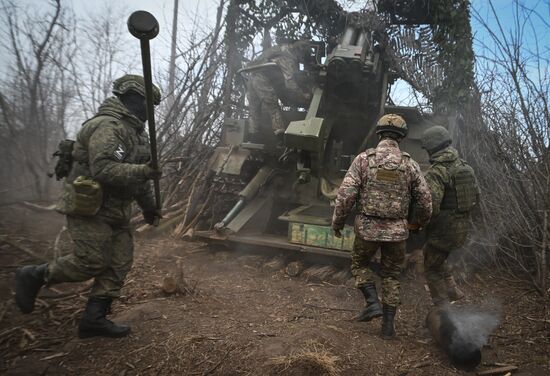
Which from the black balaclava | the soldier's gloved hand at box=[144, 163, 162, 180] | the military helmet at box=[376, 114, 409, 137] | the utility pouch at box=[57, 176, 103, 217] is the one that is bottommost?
the utility pouch at box=[57, 176, 103, 217]

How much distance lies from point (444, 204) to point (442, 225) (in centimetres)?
22

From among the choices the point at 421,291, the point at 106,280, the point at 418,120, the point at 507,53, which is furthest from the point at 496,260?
the point at 106,280

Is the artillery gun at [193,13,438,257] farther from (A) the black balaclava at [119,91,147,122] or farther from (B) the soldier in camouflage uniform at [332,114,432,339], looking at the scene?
(A) the black balaclava at [119,91,147,122]

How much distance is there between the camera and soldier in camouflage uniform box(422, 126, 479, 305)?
4133 mm

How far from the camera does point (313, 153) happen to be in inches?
221

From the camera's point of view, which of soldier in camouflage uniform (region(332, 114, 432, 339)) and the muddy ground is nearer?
the muddy ground

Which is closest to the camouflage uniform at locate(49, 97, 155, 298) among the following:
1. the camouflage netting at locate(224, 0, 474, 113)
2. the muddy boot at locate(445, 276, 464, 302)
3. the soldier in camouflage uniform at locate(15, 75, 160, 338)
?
the soldier in camouflage uniform at locate(15, 75, 160, 338)

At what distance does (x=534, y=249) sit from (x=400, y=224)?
2253 millimetres

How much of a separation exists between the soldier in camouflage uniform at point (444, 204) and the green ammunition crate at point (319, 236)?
114cm

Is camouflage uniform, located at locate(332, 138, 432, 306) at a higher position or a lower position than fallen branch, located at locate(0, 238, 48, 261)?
higher

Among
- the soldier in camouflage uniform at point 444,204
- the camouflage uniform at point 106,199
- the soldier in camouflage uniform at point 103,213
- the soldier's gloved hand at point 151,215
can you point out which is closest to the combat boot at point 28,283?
the soldier in camouflage uniform at point 103,213

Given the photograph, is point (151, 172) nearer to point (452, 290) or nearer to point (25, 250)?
point (25, 250)

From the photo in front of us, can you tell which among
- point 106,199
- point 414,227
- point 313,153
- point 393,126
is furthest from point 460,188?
point 106,199

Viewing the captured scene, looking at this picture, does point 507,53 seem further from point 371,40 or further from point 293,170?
point 293,170
